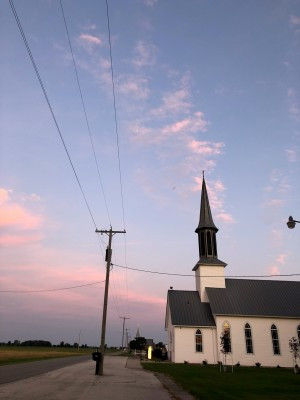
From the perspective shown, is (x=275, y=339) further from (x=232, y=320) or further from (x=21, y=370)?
(x=21, y=370)

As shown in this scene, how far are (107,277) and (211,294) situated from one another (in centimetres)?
2545

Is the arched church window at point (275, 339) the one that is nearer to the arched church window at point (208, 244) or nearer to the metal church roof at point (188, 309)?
the metal church roof at point (188, 309)

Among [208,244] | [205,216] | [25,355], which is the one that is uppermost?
[205,216]

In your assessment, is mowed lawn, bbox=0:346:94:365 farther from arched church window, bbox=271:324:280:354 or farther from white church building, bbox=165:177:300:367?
arched church window, bbox=271:324:280:354

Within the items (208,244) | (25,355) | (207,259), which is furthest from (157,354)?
(25,355)

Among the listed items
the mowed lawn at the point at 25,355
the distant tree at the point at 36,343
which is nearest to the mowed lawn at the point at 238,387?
the mowed lawn at the point at 25,355

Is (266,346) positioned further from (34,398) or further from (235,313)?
(34,398)

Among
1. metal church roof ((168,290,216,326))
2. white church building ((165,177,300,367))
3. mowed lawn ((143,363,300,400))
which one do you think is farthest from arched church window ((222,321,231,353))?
mowed lawn ((143,363,300,400))

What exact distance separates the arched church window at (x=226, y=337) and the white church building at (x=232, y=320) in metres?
0.12

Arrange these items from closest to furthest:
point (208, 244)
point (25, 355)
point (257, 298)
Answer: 1. point (257, 298)
2. point (208, 244)
3. point (25, 355)

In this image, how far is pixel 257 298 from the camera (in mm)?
49750

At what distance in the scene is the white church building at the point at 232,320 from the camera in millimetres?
44656

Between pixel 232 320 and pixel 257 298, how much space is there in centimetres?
583

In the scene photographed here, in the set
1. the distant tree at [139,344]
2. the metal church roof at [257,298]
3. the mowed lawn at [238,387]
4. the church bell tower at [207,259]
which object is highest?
the church bell tower at [207,259]
